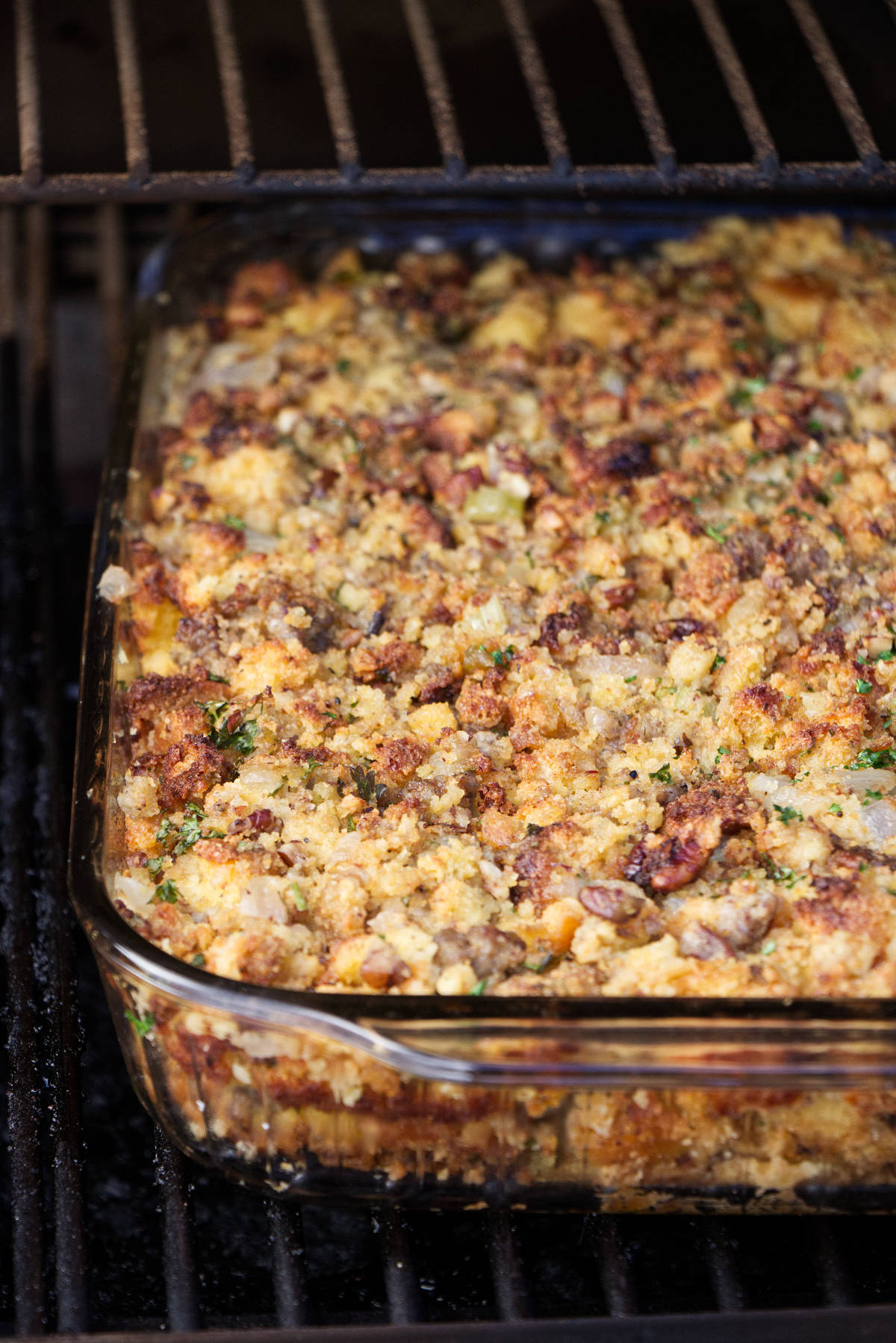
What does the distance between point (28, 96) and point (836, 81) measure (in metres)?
1.28

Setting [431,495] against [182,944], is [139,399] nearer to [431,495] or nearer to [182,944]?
[431,495]

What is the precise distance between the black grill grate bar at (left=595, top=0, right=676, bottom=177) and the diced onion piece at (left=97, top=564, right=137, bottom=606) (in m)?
1.04

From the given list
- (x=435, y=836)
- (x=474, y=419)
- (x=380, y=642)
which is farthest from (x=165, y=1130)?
(x=474, y=419)

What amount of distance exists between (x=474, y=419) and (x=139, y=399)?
0.60 meters

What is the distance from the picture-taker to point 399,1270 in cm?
170

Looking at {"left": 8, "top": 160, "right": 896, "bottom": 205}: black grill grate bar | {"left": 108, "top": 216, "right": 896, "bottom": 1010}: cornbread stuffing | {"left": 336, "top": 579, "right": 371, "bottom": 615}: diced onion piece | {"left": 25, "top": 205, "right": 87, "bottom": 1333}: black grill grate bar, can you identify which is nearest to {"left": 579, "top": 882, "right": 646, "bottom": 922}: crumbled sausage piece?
{"left": 108, "top": 216, "right": 896, "bottom": 1010}: cornbread stuffing

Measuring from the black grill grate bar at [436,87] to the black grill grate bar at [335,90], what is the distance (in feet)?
0.44

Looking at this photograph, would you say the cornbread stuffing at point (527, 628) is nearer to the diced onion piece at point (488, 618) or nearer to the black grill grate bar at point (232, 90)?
the diced onion piece at point (488, 618)

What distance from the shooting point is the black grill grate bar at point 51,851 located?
1.73m

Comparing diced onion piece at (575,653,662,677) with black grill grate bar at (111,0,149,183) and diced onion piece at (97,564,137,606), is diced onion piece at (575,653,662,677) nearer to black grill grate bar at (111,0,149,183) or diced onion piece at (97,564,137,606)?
diced onion piece at (97,564,137,606)

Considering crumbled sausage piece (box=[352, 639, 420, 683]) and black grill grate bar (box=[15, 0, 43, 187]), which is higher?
black grill grate bar (box=[15, 0, 43, 187])

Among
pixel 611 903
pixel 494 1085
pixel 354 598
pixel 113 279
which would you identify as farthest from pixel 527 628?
pixel 113 279

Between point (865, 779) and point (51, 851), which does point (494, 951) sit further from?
point (51, 851)

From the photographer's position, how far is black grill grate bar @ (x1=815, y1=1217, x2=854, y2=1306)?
171 cm
